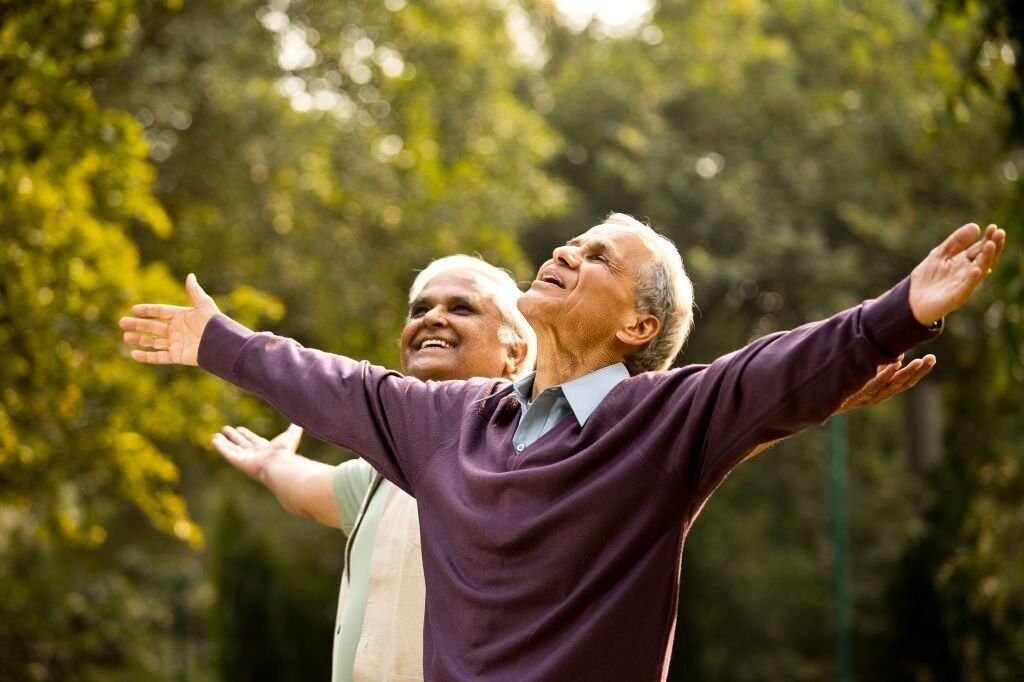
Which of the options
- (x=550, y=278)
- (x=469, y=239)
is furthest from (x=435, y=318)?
(x=469, y=239)

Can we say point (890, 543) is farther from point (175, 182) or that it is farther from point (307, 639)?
point (175, 182)

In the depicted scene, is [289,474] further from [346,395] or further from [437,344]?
[346,395]

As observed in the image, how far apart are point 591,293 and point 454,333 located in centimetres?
72

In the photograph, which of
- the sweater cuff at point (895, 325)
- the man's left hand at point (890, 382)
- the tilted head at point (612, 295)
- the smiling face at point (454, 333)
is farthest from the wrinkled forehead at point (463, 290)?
the sweater cuff at point (895, 325)

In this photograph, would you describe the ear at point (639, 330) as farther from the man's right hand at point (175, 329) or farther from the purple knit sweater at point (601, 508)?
the man's right hand at point (175, 329)

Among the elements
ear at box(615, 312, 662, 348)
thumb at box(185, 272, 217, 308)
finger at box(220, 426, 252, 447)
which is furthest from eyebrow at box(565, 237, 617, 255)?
finger at box(220, 426, 252, 447)

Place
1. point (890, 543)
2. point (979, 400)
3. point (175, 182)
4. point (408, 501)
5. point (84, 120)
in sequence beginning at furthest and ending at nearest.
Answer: point (890, 543), point (979, 400), point (175, 182), point (84, 120), point (408, 501)

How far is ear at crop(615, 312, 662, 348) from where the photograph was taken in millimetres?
2197

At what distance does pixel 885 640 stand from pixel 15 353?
856 centimetres

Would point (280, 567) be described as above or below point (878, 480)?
above

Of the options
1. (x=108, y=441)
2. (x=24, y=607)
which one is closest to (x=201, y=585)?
(x=24, y=607)

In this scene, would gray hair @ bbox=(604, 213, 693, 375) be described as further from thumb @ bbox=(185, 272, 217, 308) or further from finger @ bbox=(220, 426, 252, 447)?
finger @ bbox=(220, 426, 252, 447)

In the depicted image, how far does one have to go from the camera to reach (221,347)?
2363mm

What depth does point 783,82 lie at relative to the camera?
548 inches
